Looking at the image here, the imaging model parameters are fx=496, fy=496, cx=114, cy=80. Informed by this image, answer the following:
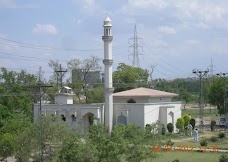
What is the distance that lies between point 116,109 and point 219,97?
18.9 metres

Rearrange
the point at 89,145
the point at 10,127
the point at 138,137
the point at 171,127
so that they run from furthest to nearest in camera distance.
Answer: the point at 171,127
the point at 10,127
the point at 138,137
the point at 89,145

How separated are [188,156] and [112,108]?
17.9m

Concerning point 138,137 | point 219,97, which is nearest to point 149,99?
point 219,97

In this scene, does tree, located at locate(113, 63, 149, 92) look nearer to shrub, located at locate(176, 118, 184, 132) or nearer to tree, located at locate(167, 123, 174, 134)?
shrub, located at locate(176, 118, 184, 132)

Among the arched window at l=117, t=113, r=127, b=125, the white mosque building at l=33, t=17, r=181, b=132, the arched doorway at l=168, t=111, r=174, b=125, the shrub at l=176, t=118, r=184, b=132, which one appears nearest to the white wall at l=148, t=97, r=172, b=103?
the white mosque building at l=33, t=17, r=181, b=132

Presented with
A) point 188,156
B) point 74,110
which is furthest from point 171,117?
point 188,156

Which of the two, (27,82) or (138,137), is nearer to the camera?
(138,137)

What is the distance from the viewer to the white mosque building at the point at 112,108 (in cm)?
5259

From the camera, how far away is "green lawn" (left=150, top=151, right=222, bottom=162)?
114 feet

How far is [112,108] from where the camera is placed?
53438 mm

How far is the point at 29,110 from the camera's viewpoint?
6356cm

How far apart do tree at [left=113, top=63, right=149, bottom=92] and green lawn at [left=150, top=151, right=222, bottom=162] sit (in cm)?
4025

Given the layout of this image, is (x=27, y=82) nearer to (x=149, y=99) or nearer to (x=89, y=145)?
(x=149, y=99)

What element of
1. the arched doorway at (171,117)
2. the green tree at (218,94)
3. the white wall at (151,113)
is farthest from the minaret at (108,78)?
the green tree at (218,94)
